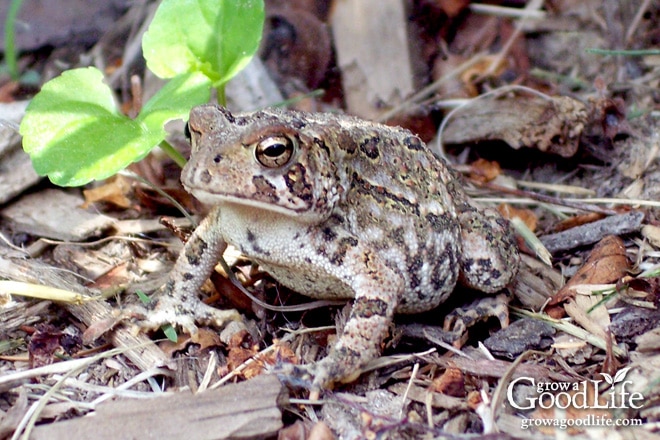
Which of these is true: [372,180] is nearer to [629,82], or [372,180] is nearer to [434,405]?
[434,405]

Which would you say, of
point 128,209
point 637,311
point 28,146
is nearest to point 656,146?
point 637,311

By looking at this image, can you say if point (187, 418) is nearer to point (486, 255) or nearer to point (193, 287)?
point (193, 287)

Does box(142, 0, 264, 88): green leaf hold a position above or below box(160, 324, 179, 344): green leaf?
above

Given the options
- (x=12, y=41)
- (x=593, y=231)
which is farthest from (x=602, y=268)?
(x=12, y=41)

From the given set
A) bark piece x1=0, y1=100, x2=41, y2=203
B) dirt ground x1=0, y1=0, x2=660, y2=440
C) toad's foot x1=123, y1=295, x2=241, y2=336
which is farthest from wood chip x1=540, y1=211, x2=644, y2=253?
bark piece x1=0, y1=100, x2=41, y2=203

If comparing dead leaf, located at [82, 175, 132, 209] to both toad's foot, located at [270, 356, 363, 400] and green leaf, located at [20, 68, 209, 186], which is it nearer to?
green leaf, located at [20, 68, 209, 186]

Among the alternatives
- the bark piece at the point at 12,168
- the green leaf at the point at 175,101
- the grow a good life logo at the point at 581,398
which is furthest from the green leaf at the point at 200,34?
the grow a good life logo at the point at 581,398

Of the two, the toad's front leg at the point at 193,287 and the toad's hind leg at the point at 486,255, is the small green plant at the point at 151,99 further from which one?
the toad's hind leg at the point at 486,255
